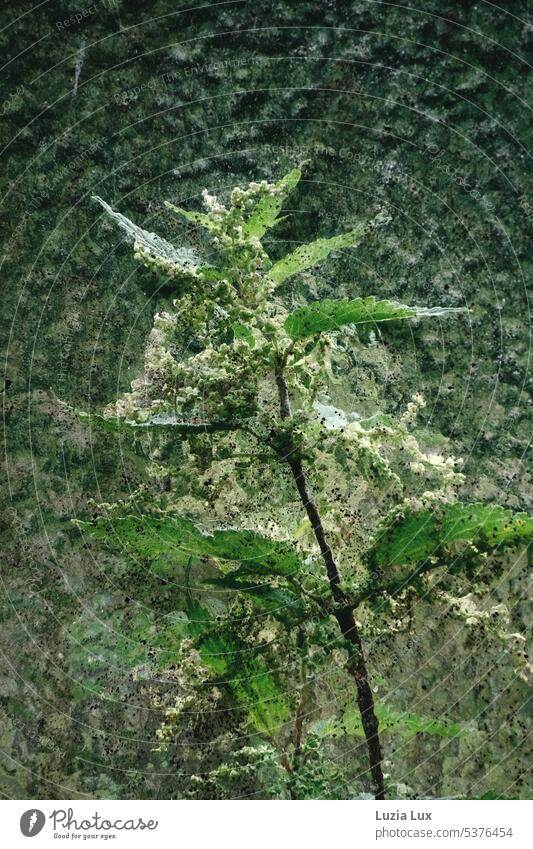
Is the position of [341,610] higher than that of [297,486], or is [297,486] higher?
[297,486]

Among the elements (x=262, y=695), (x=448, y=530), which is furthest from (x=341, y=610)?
(x=262, y=695)

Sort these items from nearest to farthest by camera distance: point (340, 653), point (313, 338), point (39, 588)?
point (313, 338) → point (340, 653) → point (39, 588)

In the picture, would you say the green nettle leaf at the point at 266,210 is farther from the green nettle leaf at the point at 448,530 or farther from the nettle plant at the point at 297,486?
the green nettle leaf at the point at 448,530

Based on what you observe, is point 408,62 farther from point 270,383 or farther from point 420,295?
point 270,383

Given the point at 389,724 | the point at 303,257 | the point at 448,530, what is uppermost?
the point at 303,257

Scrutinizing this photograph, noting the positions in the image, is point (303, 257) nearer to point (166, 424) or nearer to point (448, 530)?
point (166, 424)

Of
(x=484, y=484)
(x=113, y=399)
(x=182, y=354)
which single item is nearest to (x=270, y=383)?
(x=182, y=354)
